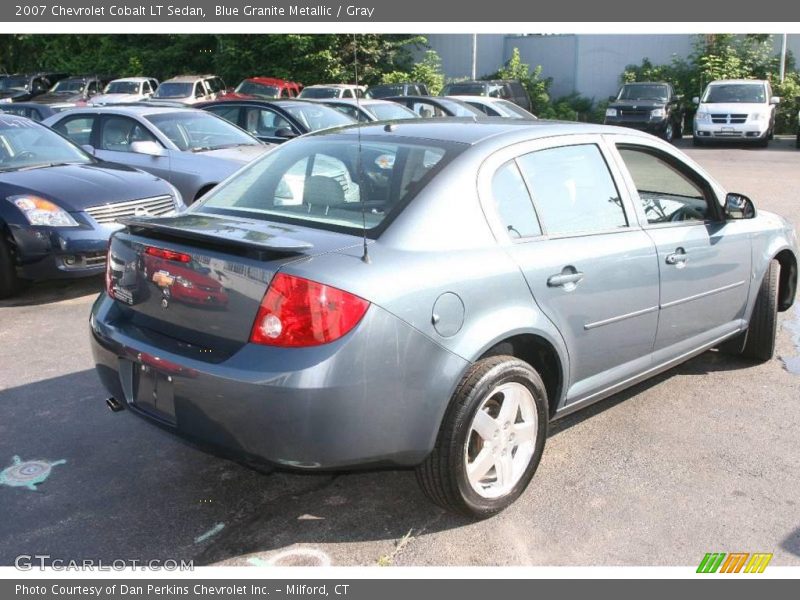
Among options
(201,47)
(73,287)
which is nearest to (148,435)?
(73,287)

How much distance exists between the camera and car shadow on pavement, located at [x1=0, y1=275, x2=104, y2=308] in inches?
272

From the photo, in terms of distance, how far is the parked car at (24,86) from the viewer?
29.3m

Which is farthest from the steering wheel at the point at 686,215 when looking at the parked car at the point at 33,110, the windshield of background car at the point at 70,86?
the windshield of background car at the point at 70,86

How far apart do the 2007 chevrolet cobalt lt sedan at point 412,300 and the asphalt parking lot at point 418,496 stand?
10.9 inches

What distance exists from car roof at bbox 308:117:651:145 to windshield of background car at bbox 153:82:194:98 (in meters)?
22.3

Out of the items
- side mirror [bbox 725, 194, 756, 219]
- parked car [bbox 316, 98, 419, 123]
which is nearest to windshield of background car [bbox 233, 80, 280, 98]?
parked car [bbox 316, 98, 419, 123]

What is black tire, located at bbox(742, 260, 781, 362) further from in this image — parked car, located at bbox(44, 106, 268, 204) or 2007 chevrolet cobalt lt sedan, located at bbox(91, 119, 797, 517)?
parked car, located at bbox(44, 106, 268, 204)

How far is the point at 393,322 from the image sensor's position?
114 inches

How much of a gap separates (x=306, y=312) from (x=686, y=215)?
278 cm

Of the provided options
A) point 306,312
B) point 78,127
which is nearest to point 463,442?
point 306,312

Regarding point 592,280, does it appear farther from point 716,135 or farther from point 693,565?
point 716,135

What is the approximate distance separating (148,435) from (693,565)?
268 centimetres

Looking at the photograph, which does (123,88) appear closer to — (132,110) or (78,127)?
(78,127)

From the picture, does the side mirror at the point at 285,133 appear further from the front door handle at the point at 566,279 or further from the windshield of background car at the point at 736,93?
the windshield of background car at the point at 736,93
